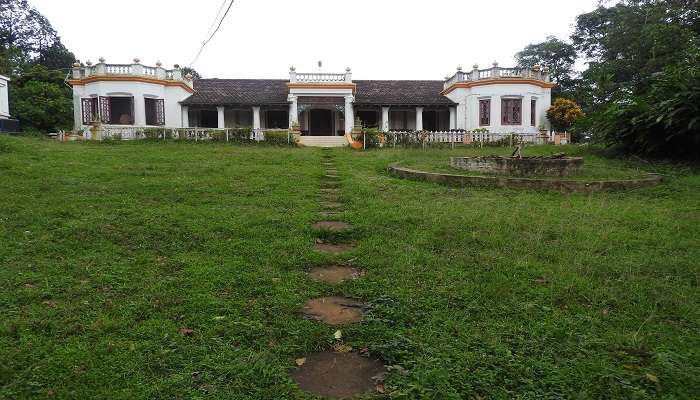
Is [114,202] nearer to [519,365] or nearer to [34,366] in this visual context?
[34,366]

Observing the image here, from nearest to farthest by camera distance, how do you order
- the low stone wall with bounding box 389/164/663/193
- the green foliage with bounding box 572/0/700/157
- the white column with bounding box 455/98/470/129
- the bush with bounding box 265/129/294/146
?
the low stone wall with bounding box 389/164/663/193
the green foliage with bounding box 572/0/700/157
the bush with bounding box 265/129/294/146
the white column with bounding box 455/98/470/129

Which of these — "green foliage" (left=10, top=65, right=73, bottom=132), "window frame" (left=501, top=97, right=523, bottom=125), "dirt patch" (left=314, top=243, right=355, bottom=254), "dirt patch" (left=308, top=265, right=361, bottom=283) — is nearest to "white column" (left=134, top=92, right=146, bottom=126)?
Answer: "green foliage" (left=10, top=65, right=73, bottom=132)

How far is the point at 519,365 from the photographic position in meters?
2.66

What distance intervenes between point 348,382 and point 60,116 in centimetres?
3297

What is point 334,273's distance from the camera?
14.0 feet

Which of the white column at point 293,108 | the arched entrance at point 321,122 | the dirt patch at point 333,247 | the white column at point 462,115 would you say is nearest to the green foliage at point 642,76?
the white column at point 462,115

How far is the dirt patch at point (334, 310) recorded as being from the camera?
3.30 metres

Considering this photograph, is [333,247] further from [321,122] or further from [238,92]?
[238,92]

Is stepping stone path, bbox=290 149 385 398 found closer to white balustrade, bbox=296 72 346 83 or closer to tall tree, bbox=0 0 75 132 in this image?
white balustrade, bbox=296 72 346 83

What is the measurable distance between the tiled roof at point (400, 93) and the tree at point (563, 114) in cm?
588

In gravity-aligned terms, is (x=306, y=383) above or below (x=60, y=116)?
below

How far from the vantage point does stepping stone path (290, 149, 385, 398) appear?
8.25 feet

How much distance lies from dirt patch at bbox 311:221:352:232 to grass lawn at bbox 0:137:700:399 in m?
0.19

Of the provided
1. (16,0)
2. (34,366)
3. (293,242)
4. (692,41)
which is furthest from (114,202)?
(16,0)
